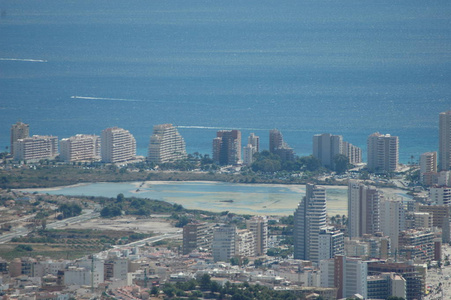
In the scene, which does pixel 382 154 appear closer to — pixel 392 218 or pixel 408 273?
pixel 392 218

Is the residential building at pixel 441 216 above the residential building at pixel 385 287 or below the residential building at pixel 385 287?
above

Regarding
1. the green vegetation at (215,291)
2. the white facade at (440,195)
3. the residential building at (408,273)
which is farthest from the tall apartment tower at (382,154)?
the green vegetation at (215,291)

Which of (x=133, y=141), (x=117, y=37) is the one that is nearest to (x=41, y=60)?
(x=117, y=37)

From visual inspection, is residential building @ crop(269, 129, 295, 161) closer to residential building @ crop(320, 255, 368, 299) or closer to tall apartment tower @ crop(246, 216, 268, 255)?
tall apartment tower @ crop(246, 216, 268, 255)

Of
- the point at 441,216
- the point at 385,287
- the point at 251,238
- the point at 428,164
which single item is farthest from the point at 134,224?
A: the point at 428,164

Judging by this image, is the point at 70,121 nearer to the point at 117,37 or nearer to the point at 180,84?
the point at 180,84

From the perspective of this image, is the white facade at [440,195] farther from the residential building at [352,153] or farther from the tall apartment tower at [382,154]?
the residential building at [352,153]
